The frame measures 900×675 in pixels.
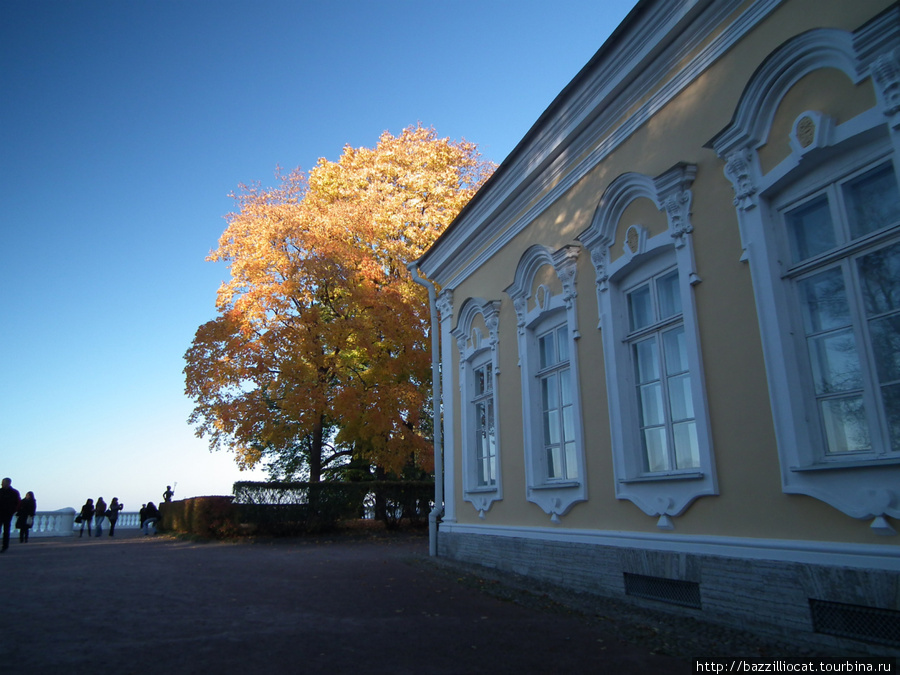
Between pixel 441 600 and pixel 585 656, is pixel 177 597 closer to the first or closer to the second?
pixel 441 600

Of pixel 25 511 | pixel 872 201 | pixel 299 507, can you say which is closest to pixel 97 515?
pixel 25 511

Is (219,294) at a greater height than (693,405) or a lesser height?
greater

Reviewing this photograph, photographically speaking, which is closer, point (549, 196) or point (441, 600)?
point (441, 600)

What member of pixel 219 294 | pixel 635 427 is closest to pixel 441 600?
pixel 635 427

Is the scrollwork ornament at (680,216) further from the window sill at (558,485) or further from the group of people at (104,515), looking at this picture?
the group of people at (104,515)

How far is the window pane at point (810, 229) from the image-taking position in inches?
172

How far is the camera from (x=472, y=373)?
10.2 m

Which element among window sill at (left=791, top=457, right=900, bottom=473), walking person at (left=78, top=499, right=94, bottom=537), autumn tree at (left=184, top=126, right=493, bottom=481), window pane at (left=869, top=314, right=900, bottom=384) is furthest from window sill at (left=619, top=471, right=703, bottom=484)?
walking person at (left=78, top=499, right=94, bottom=537)

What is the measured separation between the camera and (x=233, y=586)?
7246 millimetres

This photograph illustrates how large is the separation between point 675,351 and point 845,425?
1765mm

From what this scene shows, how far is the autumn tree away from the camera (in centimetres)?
1555

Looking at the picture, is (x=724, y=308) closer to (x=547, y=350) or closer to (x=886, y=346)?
(x=886, y=346)

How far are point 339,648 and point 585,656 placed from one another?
169 centimetres

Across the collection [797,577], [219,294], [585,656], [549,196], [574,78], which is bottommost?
[585,656]
